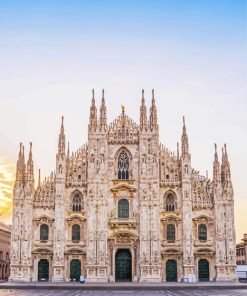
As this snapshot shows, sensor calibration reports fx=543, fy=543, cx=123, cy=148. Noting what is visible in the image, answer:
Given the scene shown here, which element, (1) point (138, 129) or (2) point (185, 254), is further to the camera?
(1) point (138, 129)

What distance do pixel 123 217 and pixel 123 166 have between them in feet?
20.6

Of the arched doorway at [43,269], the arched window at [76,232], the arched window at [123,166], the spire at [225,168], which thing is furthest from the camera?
the arched window at [123,166]

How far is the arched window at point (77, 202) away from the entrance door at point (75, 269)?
242 inches

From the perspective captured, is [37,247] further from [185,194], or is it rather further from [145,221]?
[185,194]

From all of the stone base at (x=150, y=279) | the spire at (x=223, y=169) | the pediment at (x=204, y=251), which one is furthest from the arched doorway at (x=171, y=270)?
the spire at (x=223, y=169)

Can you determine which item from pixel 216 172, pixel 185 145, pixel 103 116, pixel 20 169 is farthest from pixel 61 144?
pixel 216 172

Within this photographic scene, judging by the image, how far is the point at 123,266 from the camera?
64625 mm

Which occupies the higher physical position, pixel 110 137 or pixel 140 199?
pixel 110 137

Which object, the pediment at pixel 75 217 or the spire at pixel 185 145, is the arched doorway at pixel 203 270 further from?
the pediment at pixel 75 217

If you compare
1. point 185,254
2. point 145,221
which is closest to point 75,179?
point 145,221

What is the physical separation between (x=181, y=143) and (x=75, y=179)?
45.1ft

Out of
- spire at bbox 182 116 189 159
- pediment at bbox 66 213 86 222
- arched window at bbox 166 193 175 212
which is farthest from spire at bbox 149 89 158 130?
pediment at bbox 66 213 86 222

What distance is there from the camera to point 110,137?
221 ft

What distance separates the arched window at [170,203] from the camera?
65619 millimetres
